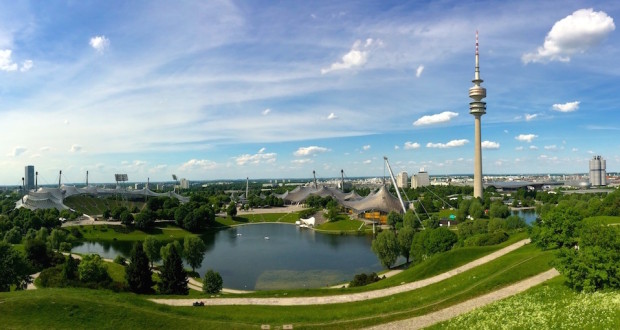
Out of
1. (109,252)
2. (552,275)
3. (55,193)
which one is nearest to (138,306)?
(552,275)

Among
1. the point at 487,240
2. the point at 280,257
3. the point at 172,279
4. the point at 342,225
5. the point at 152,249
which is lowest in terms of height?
the point at 280,257

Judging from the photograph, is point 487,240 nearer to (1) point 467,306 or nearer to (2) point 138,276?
(1) point 467,306

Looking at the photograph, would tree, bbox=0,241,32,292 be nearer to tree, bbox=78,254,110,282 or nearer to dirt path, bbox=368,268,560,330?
tree, bbox=78,254,110,282

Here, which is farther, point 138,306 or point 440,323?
point 138,306

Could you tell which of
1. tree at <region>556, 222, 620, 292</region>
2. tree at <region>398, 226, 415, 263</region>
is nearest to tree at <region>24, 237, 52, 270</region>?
tree at <region>398, 226, 415, 263</region>

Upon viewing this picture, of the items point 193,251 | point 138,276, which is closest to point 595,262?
point 138,276

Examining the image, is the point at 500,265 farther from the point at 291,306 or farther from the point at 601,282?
the point at 291,306
